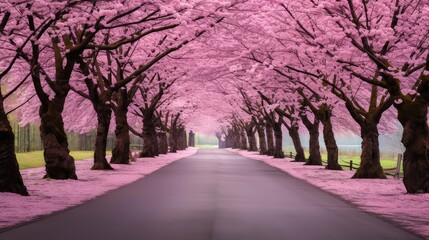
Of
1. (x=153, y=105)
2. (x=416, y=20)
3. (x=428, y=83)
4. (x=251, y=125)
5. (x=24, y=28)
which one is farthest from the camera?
(x=251, y=125)

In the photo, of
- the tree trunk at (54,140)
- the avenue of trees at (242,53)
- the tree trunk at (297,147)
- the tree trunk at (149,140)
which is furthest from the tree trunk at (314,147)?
the tree trunk at (54,140)

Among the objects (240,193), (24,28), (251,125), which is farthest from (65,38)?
(251,125)

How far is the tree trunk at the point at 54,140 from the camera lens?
909 inches

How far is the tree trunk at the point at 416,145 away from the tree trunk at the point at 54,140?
1326 cm

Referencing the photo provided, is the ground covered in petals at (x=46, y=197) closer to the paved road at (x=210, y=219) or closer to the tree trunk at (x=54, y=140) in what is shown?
the paved road at (x=210, y=219)

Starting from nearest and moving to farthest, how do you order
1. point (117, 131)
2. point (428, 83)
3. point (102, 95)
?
point (428, 83) < point (102, 95) < point (117, 131)

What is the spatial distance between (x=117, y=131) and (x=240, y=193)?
857 inches

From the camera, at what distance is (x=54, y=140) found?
2316 centimetres

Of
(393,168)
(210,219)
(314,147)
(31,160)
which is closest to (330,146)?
(393,168)

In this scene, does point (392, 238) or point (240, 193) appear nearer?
point (392, 238)

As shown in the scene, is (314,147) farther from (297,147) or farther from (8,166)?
(8,166)

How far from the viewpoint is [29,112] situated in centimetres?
4375

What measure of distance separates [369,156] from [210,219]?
16.5 meters

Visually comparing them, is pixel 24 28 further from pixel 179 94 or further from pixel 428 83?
pixel 179 94
